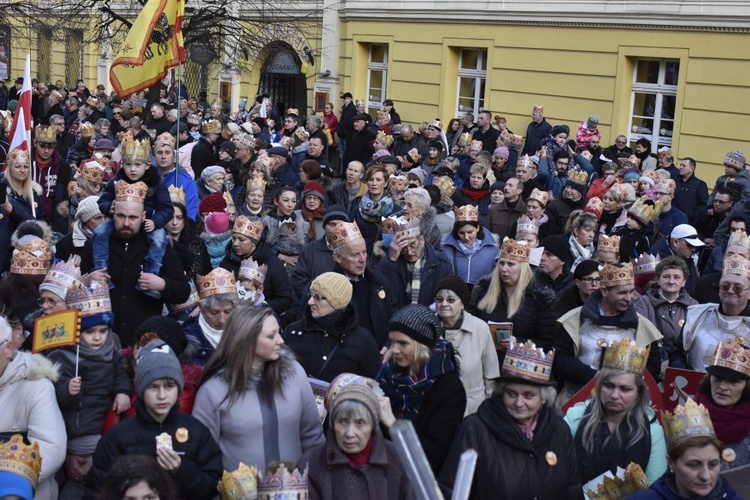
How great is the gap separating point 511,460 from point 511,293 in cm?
264

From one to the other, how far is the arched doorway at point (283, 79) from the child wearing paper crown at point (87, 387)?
2399 centimetres

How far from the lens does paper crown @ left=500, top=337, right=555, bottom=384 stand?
5.01m

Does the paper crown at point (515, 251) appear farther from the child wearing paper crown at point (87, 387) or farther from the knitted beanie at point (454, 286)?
the child wearing paper crown at point (87, 387)

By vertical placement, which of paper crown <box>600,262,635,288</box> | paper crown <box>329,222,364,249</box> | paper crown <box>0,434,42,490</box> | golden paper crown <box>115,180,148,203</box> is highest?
golden paper crown <box>115,180,148,203</box>

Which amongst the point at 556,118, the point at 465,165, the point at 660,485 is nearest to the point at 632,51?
the point at 556,118

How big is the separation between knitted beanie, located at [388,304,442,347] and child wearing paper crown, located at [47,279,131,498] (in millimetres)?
1483

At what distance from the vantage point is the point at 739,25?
17203mm

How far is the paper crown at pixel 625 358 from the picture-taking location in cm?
559

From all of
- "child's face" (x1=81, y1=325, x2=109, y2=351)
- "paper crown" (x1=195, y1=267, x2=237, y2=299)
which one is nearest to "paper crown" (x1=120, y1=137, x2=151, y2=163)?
"paper crown" (x1=195, y1=267, x2=237, y2=299)

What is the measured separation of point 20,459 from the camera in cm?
442

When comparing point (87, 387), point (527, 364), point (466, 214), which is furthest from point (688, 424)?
point (466, 214)

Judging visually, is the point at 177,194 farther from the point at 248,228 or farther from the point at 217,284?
the point at 217,284

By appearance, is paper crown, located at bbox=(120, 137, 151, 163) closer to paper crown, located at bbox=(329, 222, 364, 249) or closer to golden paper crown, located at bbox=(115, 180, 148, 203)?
golden paper crown, located at bbox=(115, 180, 148, 203)

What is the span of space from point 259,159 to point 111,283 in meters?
5.82
